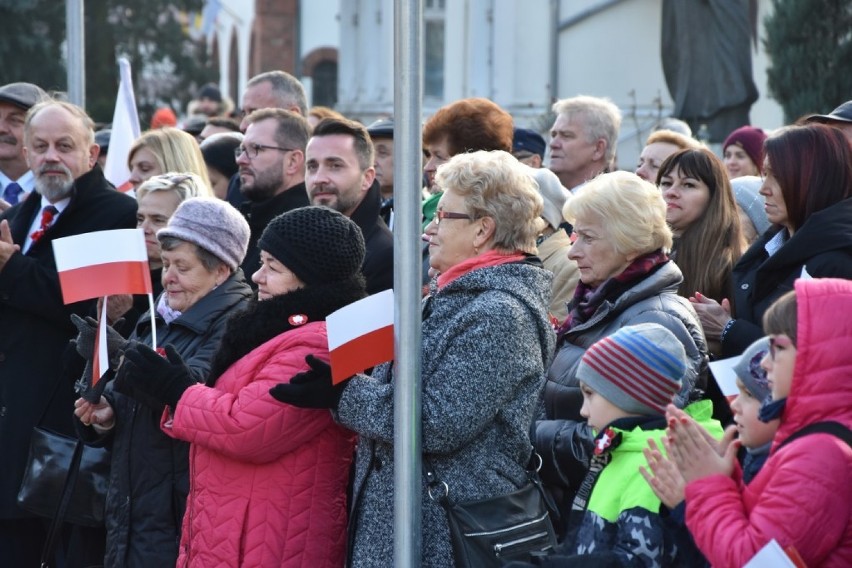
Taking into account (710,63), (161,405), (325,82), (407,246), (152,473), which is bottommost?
(152,473)

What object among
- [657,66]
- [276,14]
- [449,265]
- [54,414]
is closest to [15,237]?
[54,414]

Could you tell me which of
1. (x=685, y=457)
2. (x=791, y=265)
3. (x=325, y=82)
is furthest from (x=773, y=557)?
(x=325, y=82)

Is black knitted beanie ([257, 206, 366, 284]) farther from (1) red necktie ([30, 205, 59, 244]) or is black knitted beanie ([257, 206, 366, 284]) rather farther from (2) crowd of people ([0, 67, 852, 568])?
(1) red necktie ([30, 205, 59, 244])

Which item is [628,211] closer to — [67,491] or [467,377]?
[467,377]

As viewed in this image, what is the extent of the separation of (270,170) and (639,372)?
3.09 metres

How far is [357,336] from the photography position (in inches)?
142

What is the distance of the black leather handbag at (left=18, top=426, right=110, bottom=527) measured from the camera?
4867 millimetres

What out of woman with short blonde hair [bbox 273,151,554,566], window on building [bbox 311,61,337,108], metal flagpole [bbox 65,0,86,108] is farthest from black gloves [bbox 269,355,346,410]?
window on building [bbox 311,61,337,108]

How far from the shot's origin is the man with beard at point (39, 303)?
545 centimetres

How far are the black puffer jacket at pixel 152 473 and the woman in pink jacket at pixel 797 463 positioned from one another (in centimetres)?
182

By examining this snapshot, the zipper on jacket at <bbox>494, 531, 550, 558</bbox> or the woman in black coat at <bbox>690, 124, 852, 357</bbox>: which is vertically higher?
the woman in black coat at <bbox>690, 124, 852, 357</bbox>

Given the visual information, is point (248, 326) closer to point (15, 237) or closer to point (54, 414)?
point (54, 414)

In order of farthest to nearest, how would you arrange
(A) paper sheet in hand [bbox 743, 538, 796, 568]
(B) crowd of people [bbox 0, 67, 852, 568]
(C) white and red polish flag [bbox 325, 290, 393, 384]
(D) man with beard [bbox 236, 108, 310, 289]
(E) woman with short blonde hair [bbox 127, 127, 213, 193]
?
1. (E) woman with short blonde hair [bbox 127, 127, 213, 193]
2. (D) man with beard [bbox 236, 108, 310, 289]
3. (C) white and red polish flag [bbox 325, 290, 393, 384]
4. (B) crowd of people [bbox 0, 67, 852, 568]
5. (A) paper sheet in hand [bbox 743, 538, 796, 568]

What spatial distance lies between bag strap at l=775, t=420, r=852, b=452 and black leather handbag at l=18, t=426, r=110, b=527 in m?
2.72
